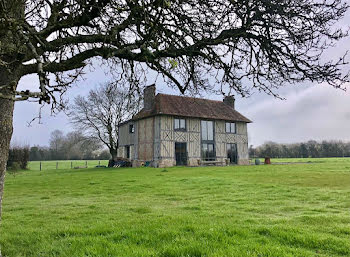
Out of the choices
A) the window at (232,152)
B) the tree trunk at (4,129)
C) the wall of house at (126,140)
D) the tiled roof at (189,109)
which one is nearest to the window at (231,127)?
the tiled roof at (189,109)

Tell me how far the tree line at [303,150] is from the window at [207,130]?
32043mm

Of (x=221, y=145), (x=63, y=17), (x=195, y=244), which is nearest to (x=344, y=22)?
(x=195, y=244)

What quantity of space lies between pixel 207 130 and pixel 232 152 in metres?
4.61

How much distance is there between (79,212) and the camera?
6.94 meters

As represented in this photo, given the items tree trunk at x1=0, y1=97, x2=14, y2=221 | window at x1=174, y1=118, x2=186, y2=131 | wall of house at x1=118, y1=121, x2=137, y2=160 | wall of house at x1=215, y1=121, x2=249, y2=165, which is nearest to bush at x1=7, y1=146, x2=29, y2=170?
wall of house at x1=118, y1=121, x2=137, y2=160

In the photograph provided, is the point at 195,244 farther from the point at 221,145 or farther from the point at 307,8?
the point at 221,145

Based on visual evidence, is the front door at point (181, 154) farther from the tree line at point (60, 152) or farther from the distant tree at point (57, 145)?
the distant tree at point (57, 145)

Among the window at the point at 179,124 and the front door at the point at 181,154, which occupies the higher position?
the window at the point at 179,124

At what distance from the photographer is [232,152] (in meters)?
33.9

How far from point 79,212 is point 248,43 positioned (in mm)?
5504

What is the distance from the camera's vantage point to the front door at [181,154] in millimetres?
29684

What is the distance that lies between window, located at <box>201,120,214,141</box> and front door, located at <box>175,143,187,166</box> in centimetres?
287

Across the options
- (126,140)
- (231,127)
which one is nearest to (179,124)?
(126,140)

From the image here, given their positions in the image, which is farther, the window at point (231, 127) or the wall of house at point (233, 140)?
the window at point (231, 127)
